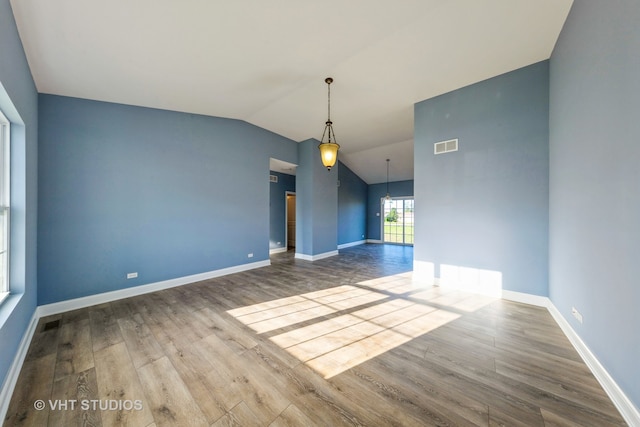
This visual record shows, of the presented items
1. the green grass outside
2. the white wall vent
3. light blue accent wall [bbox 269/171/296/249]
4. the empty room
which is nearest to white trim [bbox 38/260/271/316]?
the empty room

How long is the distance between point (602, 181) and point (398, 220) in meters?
8.69

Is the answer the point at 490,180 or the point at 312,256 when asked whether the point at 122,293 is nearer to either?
the point at 312,256

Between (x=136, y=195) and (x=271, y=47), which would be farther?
(x=136, y=195)

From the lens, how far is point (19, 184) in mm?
2363

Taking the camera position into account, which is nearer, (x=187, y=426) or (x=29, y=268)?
(x=187, y=426)

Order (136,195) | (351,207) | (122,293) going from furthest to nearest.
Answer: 1. (351,207)
2. (136,195)
3. (122,293)

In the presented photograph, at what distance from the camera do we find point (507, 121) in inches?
142

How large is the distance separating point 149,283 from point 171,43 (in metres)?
3.61

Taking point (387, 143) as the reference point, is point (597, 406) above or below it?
below

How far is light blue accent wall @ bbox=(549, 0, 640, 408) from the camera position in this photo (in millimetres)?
1542

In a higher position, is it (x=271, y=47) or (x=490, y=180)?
(x=271, y=47)

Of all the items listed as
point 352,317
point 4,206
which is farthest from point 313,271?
point 4,206

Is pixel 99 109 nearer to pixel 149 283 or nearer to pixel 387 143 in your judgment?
pixel 149 283

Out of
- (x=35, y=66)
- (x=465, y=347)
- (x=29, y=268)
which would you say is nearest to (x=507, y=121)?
(x=465, y=347)
